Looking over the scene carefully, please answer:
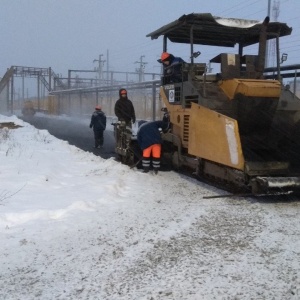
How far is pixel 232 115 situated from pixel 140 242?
10.3 ft

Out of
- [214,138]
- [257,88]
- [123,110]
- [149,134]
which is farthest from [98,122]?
[257,88]

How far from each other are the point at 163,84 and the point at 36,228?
191 inches

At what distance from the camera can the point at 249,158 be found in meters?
6.40

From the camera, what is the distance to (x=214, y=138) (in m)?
6.28

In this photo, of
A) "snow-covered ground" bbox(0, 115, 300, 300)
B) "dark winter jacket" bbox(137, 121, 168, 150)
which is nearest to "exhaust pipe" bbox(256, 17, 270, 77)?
"dark winter jacket" bbox(137, 121, 168, 150)

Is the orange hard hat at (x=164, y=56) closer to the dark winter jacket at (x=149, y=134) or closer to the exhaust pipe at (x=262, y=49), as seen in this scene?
the dark winter jacket at (x=149, y=134)

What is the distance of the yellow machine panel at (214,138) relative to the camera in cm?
582

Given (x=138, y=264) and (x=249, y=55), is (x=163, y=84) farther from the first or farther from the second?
(x=138, y=264)

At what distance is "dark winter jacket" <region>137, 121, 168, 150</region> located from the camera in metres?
8.16

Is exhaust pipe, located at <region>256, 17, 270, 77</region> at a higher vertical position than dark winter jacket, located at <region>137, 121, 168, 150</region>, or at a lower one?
higher

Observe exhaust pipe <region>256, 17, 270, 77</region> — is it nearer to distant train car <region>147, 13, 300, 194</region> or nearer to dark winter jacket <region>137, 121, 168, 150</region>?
distant train car <region>147, 13, 300, 194</region>

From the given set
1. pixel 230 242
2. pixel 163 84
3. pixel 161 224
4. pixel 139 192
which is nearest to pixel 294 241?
pixel 230 242

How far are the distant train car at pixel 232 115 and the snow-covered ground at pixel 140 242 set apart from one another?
1.40 ft

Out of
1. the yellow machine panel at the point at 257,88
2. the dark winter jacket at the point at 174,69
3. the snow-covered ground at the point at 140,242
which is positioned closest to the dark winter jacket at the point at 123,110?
the dark winter jacket at the point at 174,69
